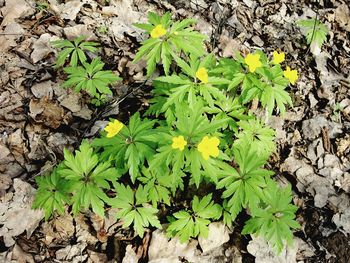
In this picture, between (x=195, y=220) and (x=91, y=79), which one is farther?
(x=91, y=79)

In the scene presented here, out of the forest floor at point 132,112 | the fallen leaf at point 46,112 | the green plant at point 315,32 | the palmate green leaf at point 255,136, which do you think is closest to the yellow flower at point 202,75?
the palmate green leaf at point 255,136

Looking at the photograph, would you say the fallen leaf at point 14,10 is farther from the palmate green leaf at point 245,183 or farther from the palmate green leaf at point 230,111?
the palmate green leaf at point 245,183

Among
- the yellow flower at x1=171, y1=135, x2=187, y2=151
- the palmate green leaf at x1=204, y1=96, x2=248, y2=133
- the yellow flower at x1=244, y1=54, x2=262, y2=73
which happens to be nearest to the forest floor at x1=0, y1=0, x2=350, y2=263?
the palmate green leaf at x1=204, y1=96, x2=248, y2=133

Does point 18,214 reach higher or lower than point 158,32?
lower

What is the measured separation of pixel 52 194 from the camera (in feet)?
8.63

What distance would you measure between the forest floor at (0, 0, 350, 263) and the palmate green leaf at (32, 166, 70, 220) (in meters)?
0.30

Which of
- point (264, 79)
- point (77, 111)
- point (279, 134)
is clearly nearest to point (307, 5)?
point (279, 134)

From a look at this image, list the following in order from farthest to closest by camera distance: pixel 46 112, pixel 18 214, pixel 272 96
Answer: pixel 46 112
pixel 18 214
pixel 272 96

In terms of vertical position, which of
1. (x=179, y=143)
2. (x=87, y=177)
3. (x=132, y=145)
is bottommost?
(x=87, y=177)

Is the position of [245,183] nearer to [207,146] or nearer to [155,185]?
[207,146]

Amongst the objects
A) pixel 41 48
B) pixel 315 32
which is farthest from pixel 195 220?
pixel 315 32

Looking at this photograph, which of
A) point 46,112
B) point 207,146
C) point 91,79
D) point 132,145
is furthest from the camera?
point 46,112

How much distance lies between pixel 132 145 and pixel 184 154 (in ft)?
1.30

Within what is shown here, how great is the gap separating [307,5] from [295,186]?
271 centimetres
